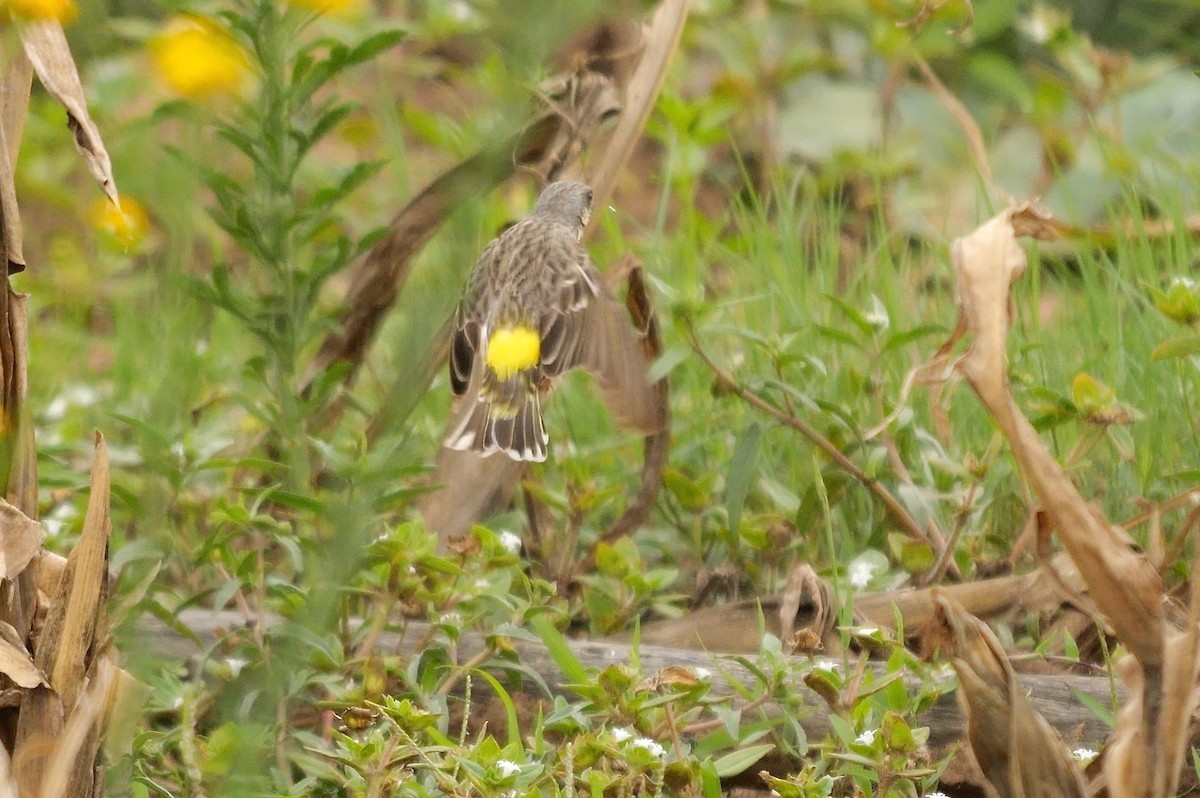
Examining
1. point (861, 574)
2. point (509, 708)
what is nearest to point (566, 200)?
point (861, 574)

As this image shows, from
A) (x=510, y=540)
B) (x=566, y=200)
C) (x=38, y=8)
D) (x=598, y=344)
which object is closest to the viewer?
(x=38, y=8)

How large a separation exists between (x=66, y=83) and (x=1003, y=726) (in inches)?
59.8

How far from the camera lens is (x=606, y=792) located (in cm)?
215

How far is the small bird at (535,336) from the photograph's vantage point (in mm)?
2984

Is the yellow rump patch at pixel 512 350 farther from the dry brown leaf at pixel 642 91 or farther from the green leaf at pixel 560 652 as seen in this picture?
the green leaf at pixel 560 652

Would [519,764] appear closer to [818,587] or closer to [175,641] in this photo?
[818,587]

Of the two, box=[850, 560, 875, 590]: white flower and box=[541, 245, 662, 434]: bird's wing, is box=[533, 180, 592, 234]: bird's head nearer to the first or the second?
box=[541, 245, 662, 434]: bird's wing

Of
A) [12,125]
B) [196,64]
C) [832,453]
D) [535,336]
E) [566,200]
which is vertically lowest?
[832,453]

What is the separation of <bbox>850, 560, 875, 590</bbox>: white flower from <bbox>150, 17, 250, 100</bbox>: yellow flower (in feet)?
4.46

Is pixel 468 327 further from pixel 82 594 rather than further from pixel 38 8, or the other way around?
pixel 38 8

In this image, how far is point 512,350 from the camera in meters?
3.37

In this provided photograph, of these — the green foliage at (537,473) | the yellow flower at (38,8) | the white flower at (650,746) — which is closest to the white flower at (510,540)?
the green foliage at (537,473)

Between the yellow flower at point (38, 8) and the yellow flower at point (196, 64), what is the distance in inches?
5.0

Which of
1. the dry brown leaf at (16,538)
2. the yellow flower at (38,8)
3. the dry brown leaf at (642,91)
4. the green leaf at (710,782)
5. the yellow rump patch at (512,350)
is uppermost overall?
the yellow flower at (38,8)
